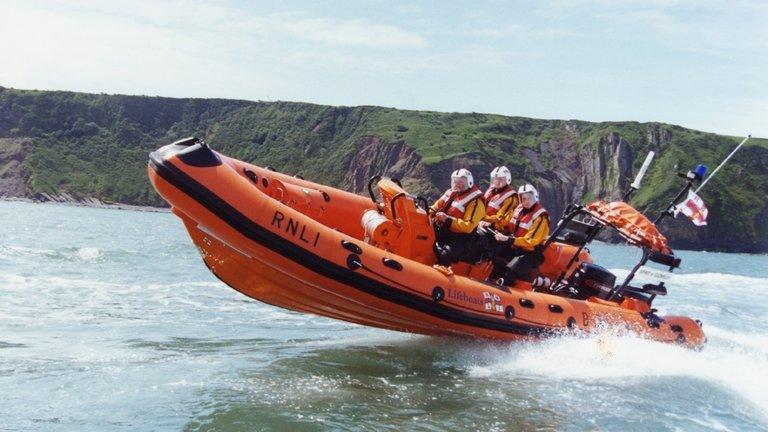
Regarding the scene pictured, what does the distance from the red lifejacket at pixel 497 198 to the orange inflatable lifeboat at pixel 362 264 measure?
29.1 inches

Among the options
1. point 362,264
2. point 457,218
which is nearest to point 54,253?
point 457,218

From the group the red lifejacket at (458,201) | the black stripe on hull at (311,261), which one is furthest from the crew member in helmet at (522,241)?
the black stripe on hull at (311,261)

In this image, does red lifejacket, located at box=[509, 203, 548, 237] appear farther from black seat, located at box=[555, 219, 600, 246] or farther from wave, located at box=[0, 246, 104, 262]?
wave, located at box=[0, 246, 104, 262]

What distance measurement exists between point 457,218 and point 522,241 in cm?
86

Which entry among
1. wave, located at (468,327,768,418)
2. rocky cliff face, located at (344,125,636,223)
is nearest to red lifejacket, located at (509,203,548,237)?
wave, located at (468,327,768,418)

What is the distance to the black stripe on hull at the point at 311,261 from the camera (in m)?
6.69

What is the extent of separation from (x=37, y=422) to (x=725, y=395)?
19.8ft

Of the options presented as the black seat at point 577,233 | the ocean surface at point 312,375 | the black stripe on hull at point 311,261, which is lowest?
the ocean surface at point 312,375

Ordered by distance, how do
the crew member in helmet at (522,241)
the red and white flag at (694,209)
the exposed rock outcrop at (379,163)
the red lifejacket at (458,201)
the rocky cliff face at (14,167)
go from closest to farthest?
1. the red lifejacket at (458,201)
2. the crew member in helmet at (522,241)
3. the red and white flag at (694,209)
4. the rocky cliff face at (14,167)
5. the exposed rock outcrop at (379,163)

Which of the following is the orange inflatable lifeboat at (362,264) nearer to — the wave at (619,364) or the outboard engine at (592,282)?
the outboard engine at (592,282)

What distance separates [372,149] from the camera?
89688 mm

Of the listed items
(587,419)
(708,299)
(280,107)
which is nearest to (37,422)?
(587,419)

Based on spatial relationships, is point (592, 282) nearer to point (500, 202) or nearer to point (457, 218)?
point (500, 202)

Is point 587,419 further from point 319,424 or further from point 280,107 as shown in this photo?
point 280,107
